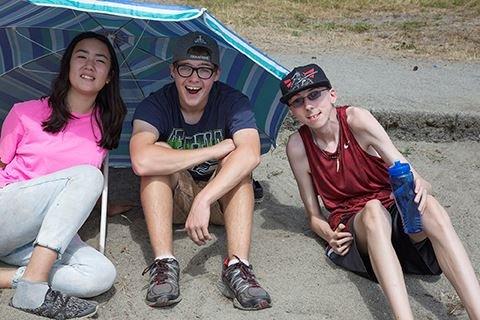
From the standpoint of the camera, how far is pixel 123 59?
4.34 meters

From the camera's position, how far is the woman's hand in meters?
3.67

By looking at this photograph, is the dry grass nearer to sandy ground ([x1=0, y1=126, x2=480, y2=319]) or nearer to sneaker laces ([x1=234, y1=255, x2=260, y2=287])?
sandy ground ([x1=0, y1=126, x2=480, y2=319])

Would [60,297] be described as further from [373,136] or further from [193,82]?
[373,136]

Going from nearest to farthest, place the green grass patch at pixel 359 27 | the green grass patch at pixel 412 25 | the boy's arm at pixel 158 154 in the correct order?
the boy's arm at pixel 158 154, the green grass patch at pixel 359 27, the green grass patch at pixel 412 25

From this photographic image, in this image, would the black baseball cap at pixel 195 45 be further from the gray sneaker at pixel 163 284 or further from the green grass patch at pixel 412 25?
the green grass patch at pixel 412 25

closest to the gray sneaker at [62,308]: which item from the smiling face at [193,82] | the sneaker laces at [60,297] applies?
the sneaker laces at [60,297]

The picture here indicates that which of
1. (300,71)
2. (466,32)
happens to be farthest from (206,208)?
(466,32)

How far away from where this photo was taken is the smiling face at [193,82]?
12.1 feet

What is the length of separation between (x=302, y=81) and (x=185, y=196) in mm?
940

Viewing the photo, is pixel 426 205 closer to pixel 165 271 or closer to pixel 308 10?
pixel 165 271

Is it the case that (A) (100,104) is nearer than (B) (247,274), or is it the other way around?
(B) (247,274)

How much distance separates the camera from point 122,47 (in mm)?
4285

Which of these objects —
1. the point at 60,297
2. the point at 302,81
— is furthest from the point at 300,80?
the point at 60,297

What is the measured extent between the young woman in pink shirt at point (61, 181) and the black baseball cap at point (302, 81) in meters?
0.93
